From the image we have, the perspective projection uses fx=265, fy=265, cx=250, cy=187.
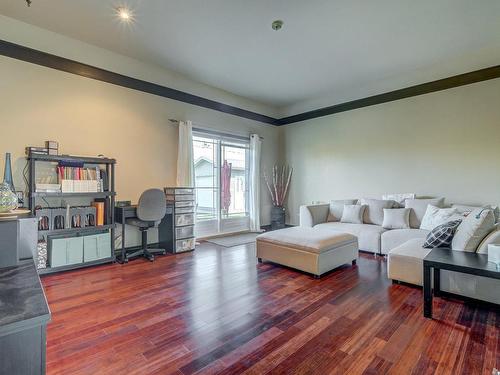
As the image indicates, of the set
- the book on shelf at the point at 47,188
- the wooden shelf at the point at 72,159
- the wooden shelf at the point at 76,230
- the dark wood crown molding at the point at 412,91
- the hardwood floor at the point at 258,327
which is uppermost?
the dark wood crown molding at the point at 412,91

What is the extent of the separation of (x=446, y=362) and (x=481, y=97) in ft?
13.1

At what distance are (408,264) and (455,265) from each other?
Result: 2.60 feet

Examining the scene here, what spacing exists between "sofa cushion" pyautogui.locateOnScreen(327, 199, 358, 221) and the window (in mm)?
1933

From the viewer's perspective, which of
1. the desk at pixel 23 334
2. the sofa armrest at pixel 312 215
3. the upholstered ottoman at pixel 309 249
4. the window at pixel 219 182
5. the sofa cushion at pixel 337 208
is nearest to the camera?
the desk at pixel 23 334

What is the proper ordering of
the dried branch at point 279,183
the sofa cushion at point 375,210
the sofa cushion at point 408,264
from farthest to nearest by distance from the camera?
the dried branch at point 279,183 < the sofa cushion at point 375,210 < the sofa cushion at point 408,264

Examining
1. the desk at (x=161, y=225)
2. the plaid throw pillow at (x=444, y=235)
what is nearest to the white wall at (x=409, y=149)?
the plaid throw pillow at (x=444, y=235)

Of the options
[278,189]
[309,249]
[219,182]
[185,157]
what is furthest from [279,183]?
[309,249]

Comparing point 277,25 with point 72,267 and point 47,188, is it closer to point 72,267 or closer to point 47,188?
point 47,188

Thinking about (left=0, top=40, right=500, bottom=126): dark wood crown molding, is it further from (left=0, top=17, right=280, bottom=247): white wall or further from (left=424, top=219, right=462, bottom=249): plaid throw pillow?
(left=424, top=219, right=462, bottom=249): plaid throw pillow

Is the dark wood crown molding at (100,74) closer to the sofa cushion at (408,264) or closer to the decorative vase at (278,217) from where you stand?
the decorative vase at (278,217)

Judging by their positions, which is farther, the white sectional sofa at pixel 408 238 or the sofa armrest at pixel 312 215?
the sofa armrest at pixel 312 215

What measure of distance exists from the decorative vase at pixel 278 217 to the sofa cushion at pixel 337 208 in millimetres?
1384

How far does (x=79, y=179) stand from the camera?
11.4 feet

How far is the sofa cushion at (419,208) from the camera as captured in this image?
402cm
